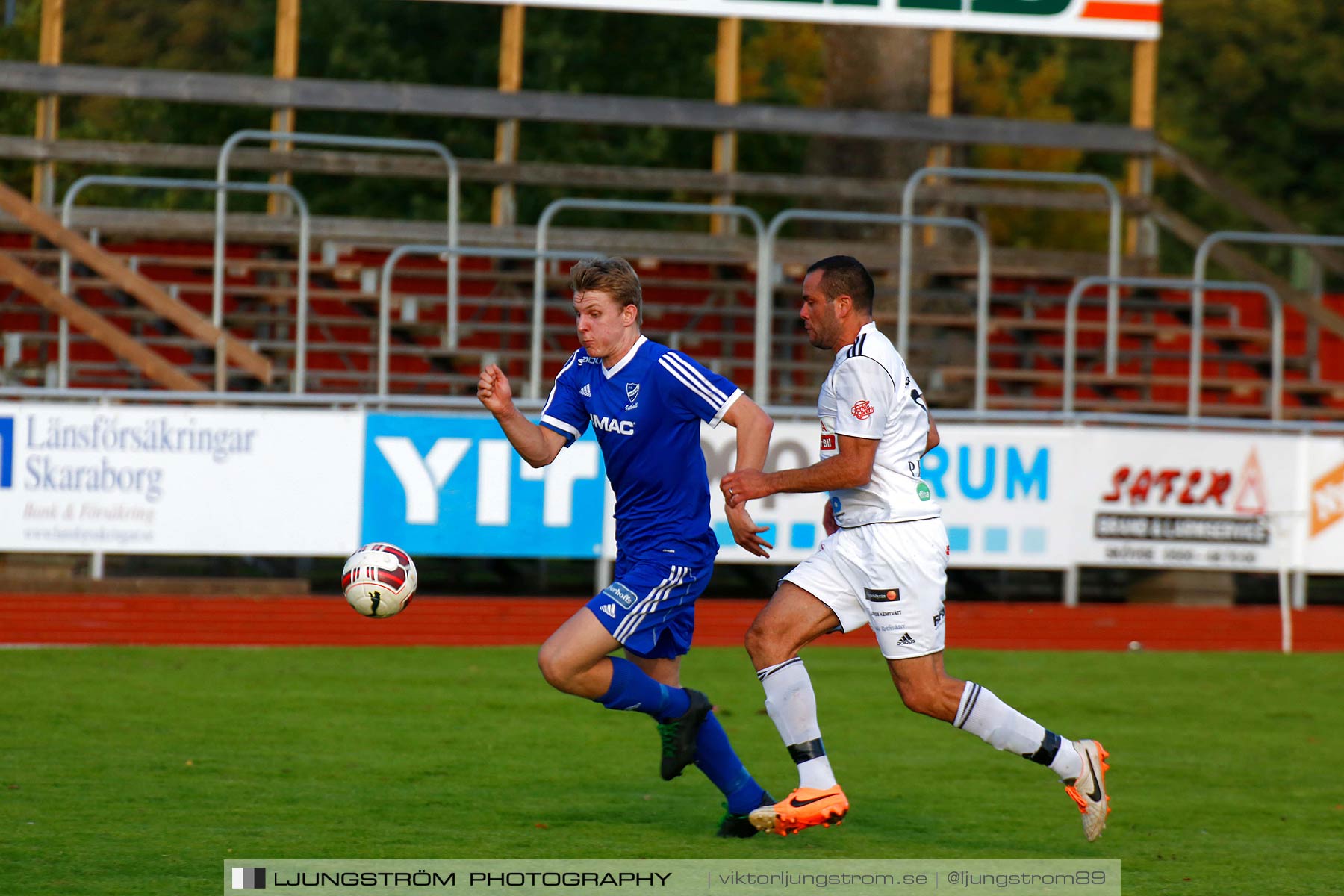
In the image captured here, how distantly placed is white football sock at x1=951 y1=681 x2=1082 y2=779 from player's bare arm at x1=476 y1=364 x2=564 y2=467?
5.96 feet

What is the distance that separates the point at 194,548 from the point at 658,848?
766cm

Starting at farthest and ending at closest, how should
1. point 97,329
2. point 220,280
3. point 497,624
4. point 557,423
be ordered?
1. point 220,280
2. point 97,329
3. point 497,624
4. point 557,423

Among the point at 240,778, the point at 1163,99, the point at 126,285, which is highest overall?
the point at 1163,99

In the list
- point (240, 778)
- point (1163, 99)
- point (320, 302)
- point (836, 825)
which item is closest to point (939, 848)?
point (836, 825)

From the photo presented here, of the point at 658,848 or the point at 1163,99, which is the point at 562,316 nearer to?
the point at 658,848

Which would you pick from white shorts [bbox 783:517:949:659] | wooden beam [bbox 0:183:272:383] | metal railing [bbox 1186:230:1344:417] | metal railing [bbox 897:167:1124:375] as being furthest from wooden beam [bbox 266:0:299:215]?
white shorts [bbox 783:517:949:659]

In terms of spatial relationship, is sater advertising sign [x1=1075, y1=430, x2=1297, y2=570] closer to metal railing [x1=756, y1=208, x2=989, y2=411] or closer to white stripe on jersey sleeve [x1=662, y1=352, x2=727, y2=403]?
metal railing [x1=756, y1=208, x2=989, y2=411]

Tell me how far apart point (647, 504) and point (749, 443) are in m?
0.50

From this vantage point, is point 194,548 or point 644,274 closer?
point 194,548

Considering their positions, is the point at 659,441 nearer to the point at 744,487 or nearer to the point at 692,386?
the point at 692,386

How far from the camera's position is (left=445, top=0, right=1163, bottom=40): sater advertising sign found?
64.4 ft

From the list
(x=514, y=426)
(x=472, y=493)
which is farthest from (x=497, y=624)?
(x=514, y=426)

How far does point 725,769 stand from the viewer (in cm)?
730

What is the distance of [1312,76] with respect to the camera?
45.3 metres
